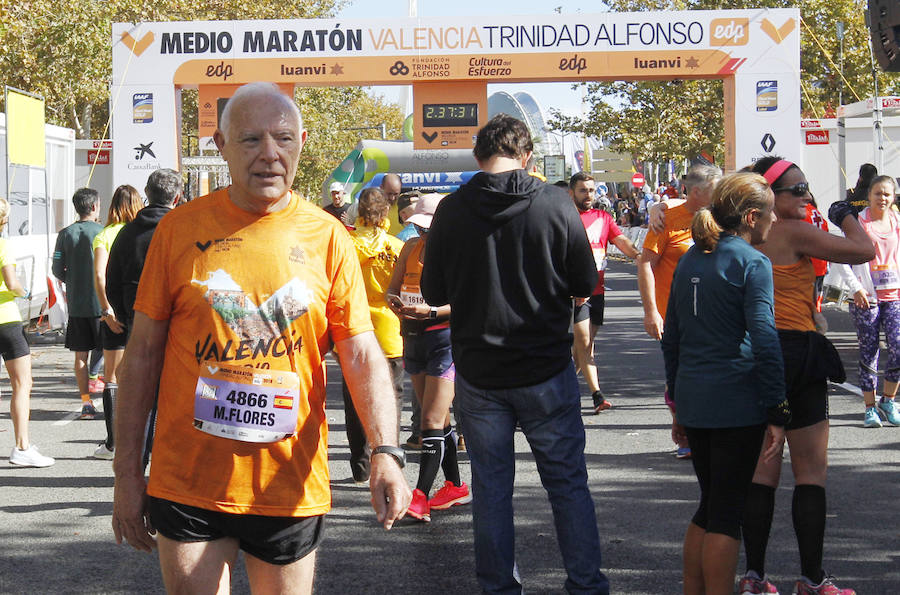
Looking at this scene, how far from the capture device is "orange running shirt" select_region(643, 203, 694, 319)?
7324 millimetres

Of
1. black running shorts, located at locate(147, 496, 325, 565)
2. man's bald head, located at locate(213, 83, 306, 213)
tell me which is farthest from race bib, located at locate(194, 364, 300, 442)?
man's bald head, located at locate(213, 83, 306, 213)

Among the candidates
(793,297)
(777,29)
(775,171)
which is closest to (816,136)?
(777,29)

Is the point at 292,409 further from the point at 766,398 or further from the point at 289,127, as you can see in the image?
the point at 766,398

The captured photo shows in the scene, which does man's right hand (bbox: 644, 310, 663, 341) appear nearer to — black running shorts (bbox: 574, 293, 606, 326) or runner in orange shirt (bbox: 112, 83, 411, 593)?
black running shorts (bbox: 574, 293, 606, 326)

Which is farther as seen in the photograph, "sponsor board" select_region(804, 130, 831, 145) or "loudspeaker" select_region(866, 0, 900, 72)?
"sponsor board" select_region(804, 130, 831, 145)

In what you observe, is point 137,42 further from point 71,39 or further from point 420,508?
point 420,508

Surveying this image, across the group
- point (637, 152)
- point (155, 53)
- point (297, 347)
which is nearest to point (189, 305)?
point (297, 347)

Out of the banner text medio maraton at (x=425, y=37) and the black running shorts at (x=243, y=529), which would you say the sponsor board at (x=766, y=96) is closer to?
the banner text medio maraton at (x=425, y=37)

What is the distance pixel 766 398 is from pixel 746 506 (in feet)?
2.10

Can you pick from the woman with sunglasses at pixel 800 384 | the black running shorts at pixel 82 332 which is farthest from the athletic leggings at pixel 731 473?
the black running shorts at pixel 82 332

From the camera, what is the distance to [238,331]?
9.75 ft

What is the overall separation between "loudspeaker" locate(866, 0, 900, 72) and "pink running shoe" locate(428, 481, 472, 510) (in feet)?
11.6

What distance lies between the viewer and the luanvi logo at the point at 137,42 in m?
17.7

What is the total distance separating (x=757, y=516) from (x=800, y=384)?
55 centimetres
